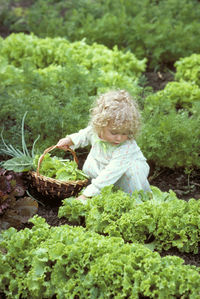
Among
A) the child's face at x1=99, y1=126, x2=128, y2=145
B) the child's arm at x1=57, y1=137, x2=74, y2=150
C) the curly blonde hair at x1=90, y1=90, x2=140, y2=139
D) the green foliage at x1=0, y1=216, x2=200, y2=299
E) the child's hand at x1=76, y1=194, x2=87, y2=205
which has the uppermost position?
the curly blonde hair at x1=90, y1=90, x2=140, y2=139

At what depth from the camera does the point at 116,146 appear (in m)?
4.83

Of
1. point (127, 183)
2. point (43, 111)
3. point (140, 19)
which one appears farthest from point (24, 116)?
point (140, 19)

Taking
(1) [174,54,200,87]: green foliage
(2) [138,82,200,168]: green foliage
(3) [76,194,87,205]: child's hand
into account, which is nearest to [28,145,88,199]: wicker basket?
(3) [76,194,87,205]: child's hand

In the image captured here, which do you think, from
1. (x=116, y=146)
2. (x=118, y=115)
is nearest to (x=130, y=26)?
(x=116, y=146)

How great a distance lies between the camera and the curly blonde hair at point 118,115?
14.8 ft

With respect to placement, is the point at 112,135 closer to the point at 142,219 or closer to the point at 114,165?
the point at 114,165

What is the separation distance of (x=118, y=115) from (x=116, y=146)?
0.45 metres

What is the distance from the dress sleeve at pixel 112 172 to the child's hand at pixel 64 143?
585mm

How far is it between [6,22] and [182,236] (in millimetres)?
7749

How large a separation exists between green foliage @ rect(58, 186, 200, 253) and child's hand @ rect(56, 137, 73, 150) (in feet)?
2.39

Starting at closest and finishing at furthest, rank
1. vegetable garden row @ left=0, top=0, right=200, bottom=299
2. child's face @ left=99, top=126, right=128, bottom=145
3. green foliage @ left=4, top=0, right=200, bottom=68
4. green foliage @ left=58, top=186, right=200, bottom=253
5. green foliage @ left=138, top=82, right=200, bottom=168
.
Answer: vegetable garden row @ left=0, top=0, right=200, bottom=299, green foliage @ left=58, top=186, right=200, bottom=253, child's face @ left=99, top=126, right=128, bottom=145, green foliage @ left=138, top=82, right=200, bottom=168, green foliage @ left=4, top=0, right=200, bottom=68

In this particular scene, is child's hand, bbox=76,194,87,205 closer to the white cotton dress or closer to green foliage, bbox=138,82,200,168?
the white cotton dress

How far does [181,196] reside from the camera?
570 cm

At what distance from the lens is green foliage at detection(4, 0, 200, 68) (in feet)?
28.9
